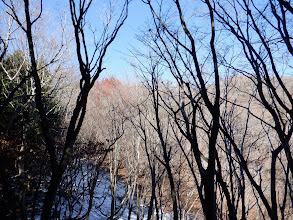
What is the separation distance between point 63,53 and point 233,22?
182 inches

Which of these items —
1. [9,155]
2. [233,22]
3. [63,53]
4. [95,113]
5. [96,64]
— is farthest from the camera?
[95,113]

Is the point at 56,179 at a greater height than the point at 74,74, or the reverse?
the point at 74,74

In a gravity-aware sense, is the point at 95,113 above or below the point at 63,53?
above

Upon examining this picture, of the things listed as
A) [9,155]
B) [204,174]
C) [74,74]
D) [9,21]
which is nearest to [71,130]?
[204,174]

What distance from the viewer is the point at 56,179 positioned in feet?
4.71

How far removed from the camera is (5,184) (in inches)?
75.1

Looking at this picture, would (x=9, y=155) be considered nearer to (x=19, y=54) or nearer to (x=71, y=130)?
(x=71, y=130)

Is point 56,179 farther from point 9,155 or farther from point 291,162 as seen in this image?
point 9,155

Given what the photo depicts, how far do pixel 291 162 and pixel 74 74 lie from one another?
23.5 ft

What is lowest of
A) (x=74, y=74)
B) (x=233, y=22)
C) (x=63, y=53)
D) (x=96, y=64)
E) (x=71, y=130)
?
(x=71, y=130)

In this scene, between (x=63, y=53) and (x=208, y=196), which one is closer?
(x=208, y=196)

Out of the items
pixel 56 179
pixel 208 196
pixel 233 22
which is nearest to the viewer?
pixel 208 196

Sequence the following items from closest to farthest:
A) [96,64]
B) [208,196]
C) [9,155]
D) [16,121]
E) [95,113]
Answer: [208,196]
[96,64]
[9,155]
[16,121]
[95,113]

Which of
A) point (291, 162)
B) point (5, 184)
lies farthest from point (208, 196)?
point (5, 184)
